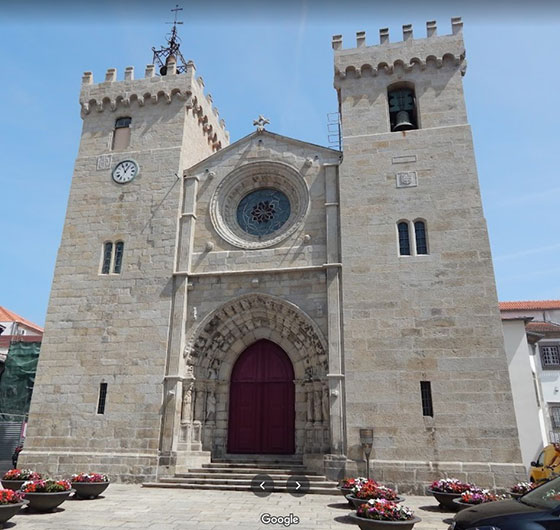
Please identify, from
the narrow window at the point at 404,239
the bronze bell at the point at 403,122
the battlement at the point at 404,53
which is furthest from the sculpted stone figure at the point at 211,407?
the battlement at the point at 404,53

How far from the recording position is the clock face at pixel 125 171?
16.9 meters

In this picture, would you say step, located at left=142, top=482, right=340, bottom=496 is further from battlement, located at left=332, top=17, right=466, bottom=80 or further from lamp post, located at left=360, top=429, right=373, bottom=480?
battlement, located at left=332, top=17, right=466, bottom=80

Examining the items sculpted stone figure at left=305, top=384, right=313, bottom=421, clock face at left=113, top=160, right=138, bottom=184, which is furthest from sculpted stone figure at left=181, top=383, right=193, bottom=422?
clock face at left=113, top=160, right=138, bottom=184

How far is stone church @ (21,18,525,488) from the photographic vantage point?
12.5 meters

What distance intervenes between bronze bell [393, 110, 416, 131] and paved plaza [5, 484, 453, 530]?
35.5ft

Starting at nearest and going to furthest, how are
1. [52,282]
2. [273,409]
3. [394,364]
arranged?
[394,364], [273,409], [52,282]

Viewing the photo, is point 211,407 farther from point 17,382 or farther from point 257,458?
point 17,382

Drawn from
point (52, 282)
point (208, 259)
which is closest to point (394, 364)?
point (208, 259)

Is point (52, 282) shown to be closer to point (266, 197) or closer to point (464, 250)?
point (266, 197)

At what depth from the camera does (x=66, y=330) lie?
599 inches

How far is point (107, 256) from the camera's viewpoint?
1606 centimetres

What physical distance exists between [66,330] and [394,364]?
10137mm

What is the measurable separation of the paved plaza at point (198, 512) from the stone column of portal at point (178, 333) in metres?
1.81

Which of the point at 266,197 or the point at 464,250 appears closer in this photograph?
the point at 464,250
